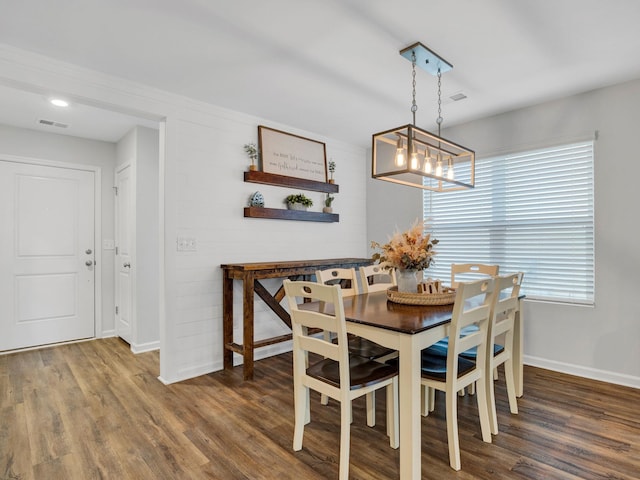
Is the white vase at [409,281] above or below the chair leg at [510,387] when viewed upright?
above

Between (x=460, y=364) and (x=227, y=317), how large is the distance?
2123mm

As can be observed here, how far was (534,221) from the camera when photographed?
3.48 m

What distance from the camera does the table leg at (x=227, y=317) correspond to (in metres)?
3.40

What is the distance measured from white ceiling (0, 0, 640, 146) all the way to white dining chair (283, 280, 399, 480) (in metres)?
1.55

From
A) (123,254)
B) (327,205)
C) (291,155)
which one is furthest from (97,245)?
(327,205)

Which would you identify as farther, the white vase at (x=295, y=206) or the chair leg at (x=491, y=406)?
the white vase at (x=295, y=206)

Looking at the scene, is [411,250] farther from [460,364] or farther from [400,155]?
[460,364]

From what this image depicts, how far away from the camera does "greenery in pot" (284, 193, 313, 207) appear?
396cm

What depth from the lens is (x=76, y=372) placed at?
3334mm

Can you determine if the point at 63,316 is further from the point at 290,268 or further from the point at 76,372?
the point at 290,268

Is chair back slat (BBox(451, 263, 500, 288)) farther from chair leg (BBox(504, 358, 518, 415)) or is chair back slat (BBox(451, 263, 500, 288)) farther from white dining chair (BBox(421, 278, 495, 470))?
white dining chair (BBox(421, 278, 495, 470))

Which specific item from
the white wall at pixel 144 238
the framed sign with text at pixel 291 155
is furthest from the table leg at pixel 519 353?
the white wall at pixel 144 238

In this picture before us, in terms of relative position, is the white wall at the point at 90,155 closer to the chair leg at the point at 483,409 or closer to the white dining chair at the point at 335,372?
the white dining chair at the point at 335,372

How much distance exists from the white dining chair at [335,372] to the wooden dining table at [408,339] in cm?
17
